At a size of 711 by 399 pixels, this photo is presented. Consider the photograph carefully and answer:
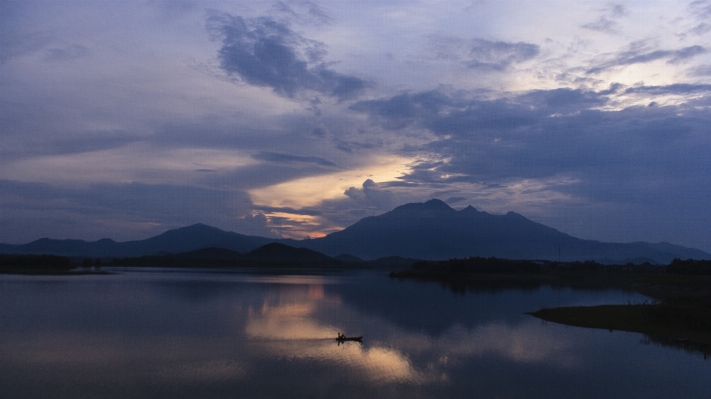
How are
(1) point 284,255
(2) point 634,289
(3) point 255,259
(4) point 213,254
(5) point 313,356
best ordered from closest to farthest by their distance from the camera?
(5) point 313,356 < (2) point 634,289 < (3) point 255,259 < (4) point 213,254 < (1) point 284,255

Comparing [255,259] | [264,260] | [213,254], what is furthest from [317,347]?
[213,254]

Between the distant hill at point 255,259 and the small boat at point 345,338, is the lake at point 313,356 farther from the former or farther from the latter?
the distant hill at point 255,259

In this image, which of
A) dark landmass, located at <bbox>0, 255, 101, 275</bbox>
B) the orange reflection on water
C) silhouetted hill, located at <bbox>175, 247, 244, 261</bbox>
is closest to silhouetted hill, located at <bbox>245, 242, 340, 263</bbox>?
silhouetted hill, located at <bbox>175, 247, 244, 261</bbox>

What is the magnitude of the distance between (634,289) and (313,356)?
49732mm

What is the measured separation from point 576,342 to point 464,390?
971 cm

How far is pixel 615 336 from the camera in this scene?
22.6m

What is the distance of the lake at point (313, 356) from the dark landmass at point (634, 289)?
5.49 ft

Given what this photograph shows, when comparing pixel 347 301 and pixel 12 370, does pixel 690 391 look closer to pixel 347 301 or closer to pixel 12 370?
pixel 12 370

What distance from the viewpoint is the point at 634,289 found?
2181 inches

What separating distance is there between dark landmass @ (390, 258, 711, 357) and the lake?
167cm

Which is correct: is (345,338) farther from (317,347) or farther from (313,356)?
(313,356)

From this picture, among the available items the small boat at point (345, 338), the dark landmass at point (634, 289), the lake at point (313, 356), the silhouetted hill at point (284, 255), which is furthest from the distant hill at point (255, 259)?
the small boat at point (345, 338)

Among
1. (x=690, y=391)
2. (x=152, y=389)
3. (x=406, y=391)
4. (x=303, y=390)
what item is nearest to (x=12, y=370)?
(x=152, y=389)

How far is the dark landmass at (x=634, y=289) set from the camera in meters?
22.7
